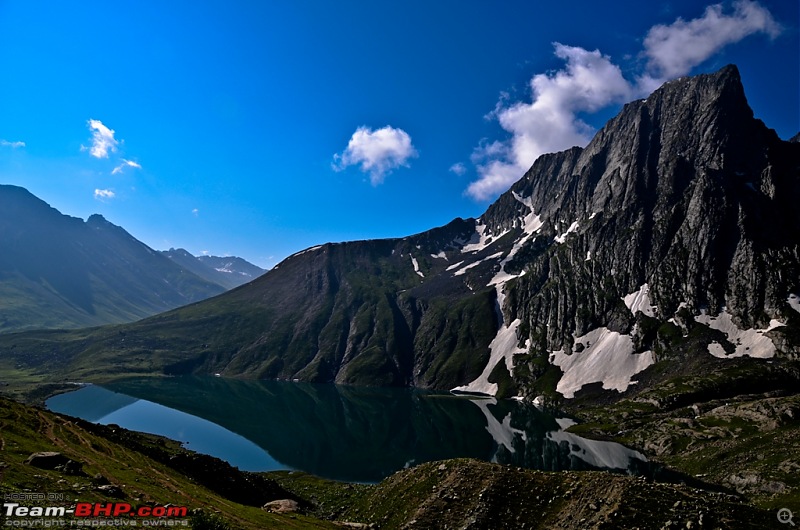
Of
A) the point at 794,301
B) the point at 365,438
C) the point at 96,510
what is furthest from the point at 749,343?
the point at 96,510

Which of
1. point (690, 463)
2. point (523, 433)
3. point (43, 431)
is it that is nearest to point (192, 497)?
point (43, 431)

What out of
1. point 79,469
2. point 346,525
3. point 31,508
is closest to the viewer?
point 31,508

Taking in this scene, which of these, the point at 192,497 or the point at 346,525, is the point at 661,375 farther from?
the point at 192,497

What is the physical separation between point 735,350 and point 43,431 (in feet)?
756

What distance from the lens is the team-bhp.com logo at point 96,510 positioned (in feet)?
87.7

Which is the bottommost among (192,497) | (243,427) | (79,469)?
(243,427)

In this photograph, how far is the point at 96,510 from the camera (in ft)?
99.9

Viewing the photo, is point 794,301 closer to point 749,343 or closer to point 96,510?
point 749,343

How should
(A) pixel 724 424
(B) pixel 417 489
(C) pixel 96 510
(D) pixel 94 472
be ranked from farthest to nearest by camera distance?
(A) pixel 724 424, (B) pixel 417 489, (D) pixel 94 472, (C) pixel 96 510

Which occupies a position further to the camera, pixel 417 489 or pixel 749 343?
pixel 749 343

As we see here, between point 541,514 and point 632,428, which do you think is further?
point 632,428

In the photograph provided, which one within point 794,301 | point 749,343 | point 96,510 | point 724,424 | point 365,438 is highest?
point 794,301

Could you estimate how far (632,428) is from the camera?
142m

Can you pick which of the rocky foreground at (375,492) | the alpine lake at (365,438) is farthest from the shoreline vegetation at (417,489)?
the alpine lake at (365,438)
